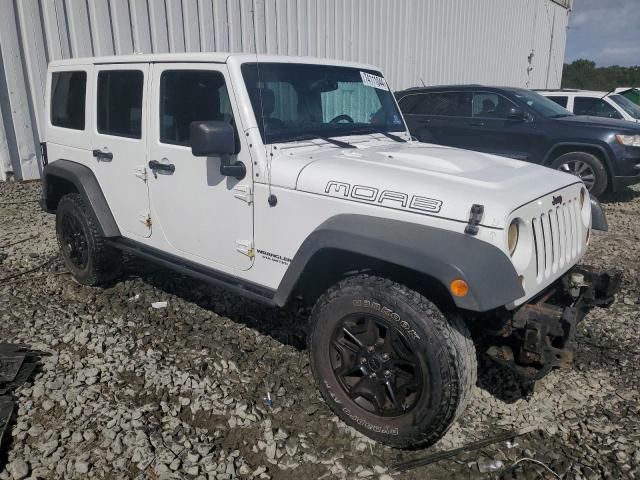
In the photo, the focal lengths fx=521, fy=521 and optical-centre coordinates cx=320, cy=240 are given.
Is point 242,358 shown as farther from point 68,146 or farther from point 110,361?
point 68,146

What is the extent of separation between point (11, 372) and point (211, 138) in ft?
6.32

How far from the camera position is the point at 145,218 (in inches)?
152

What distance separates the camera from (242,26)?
9.23 m

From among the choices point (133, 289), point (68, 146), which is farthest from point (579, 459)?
point (68, 146)

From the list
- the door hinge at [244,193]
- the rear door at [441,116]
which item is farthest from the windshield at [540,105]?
the door hinge at [244,193]

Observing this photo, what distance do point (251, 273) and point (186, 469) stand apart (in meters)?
1.17

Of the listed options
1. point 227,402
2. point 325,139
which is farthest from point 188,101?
point 227,402

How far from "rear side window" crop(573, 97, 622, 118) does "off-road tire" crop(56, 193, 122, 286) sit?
9565mm

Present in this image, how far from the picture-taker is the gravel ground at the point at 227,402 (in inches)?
101

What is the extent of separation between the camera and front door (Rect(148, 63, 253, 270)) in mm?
3168

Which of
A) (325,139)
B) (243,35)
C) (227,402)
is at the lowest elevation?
(227,402)

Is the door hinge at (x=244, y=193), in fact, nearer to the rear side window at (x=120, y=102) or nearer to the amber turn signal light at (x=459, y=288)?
the rear side window at (x=120, y=102)

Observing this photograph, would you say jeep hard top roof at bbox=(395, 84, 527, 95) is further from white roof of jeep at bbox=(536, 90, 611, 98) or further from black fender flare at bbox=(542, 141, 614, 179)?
white roof of jeep at bbox=(536, 90, 611, 98)

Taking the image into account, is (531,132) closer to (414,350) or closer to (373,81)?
(373,81)
